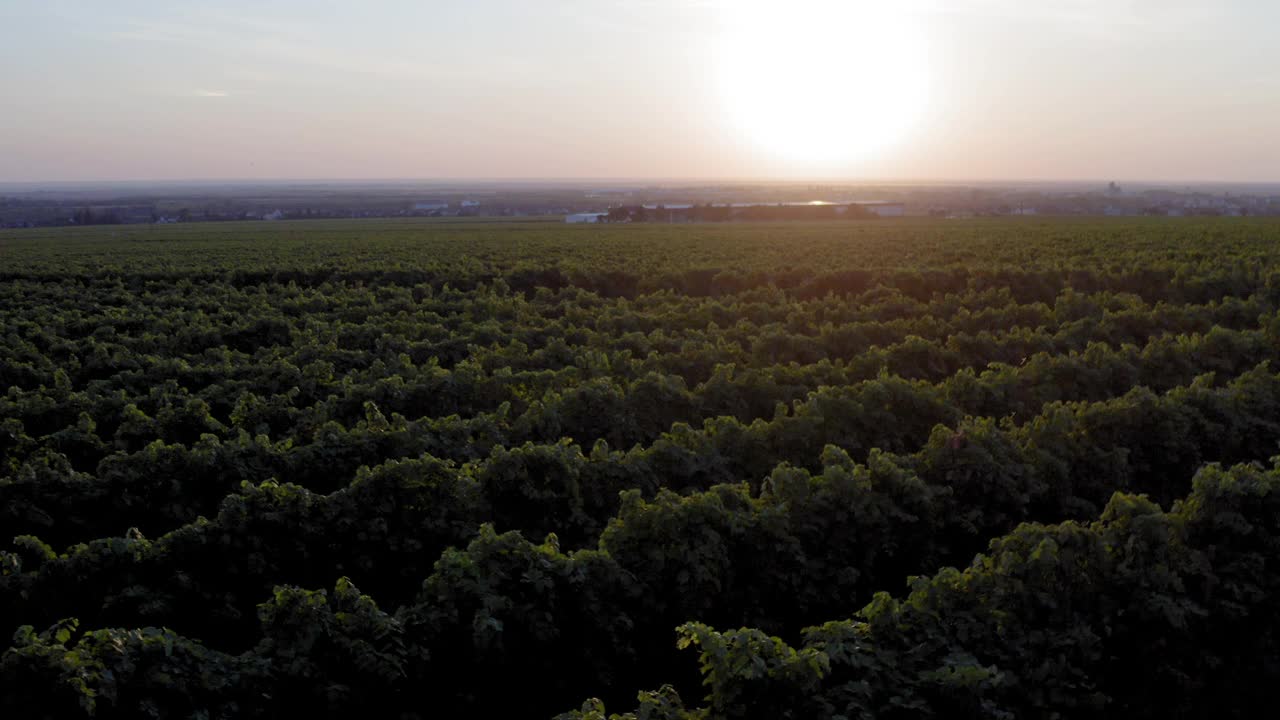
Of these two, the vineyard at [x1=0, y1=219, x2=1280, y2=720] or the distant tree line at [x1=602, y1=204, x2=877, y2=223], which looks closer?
the vineyard at [x1=0, y1=219, x2=1280, y2=720]

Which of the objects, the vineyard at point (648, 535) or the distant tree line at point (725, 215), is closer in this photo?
the vineyard at point (648, 535)

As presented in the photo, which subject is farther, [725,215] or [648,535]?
[725,215]

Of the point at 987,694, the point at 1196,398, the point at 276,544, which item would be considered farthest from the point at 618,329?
the point at 987,694

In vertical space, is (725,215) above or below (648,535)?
above

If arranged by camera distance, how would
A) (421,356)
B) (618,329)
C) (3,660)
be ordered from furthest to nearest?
1. (618,329)
2. (421,356)
3. (3,660)

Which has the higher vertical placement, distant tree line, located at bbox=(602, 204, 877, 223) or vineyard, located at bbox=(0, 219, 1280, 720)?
distant tree line, located at bbox=(602, 204, 877, 223)

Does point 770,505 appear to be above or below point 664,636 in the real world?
above

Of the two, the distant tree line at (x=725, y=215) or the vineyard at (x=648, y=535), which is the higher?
the distant tree line at (x=725, y=215)

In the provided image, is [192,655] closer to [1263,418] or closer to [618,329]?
[1263,418]
